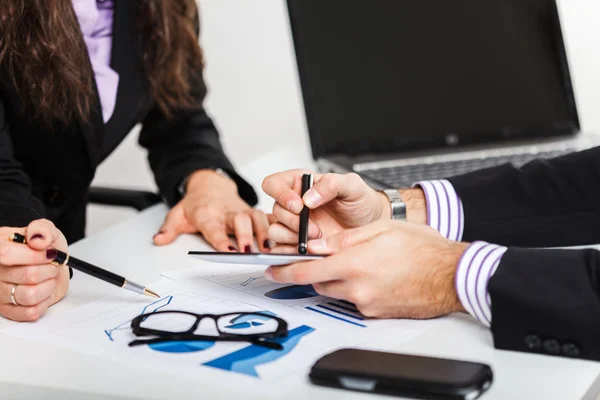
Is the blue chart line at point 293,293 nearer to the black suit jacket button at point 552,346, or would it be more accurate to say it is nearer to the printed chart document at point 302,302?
the printed chart document at point 302,302

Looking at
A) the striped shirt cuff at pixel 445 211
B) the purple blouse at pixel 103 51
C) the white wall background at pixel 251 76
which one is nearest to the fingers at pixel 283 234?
the striped shirt cuff at pixel 445 211

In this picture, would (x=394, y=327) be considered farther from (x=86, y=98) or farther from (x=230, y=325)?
(x=86, y=98)

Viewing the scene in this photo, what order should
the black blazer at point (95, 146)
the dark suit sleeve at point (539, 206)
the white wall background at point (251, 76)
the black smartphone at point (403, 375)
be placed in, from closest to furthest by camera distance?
1. the black smartphone at point (403, 375)
2. the dark suit sleeve at point (539, 206)
3. the black blazer at point (95, 146)
4. the white wall background at point (251, 76)

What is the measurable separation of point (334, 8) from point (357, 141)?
271 mm

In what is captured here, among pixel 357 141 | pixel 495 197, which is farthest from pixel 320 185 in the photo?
pixel 357 141

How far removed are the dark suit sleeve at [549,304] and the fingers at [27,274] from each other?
523 mm

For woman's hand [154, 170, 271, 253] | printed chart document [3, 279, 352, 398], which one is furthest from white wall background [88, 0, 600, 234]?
printed chart document [3, 279, 352, 398]

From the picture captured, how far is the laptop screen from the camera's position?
1.65m

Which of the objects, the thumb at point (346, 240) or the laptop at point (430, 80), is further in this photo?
the laptop at point (430, 80)

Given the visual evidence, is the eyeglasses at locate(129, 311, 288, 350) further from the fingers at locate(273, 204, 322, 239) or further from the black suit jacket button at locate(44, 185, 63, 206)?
the black suit jacket button at locate(44, 185, 63, 206)

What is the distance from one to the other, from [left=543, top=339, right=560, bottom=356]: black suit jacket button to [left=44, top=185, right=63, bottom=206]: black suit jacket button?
912 millimetres

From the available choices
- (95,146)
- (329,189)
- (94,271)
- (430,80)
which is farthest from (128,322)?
(430,80)

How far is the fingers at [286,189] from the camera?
105cm

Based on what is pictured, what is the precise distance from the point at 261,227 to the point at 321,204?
0.23 m
